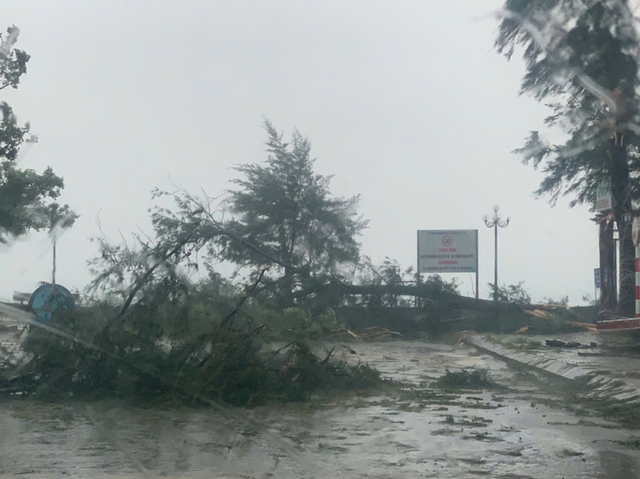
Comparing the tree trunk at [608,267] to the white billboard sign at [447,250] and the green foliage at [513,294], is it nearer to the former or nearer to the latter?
the green foliage at [513,294]

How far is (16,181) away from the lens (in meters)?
29.7

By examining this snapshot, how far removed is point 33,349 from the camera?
10297 mm

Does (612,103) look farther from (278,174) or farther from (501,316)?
(278,174)

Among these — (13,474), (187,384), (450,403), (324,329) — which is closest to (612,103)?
(324,329)

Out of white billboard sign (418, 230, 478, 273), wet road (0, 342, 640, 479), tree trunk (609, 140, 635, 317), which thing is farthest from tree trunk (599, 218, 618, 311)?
white billboard sign (418, 230, 478, 273)

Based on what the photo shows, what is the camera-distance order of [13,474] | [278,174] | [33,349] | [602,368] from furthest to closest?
[278,174] → [602,368] → [33,349] → [13,474]

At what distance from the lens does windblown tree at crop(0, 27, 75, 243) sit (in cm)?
2730

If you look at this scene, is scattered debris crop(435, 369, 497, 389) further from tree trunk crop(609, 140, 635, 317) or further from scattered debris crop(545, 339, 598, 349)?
tree trunk crop(609, 140, 635, 317)

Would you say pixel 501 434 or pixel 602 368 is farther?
pixel 602 368

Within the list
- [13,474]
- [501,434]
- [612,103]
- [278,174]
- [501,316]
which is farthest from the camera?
[278,174]

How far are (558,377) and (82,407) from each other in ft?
21.7

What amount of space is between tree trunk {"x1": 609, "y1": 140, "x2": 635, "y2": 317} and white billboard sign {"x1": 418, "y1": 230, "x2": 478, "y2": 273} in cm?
2392

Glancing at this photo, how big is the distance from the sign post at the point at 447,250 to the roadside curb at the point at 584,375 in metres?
26.0

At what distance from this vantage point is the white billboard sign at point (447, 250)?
43281 mm
